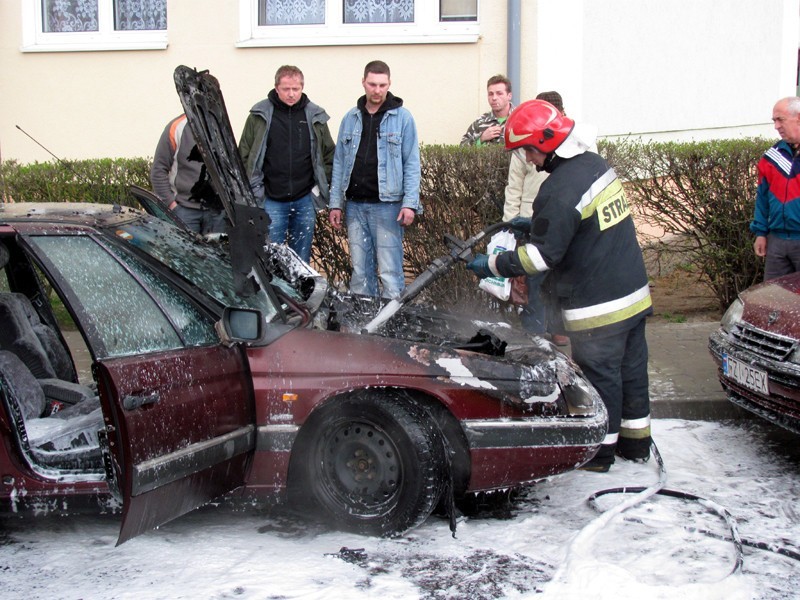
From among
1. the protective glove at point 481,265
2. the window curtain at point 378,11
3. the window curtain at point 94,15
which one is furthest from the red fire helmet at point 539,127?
the window curtain at point 94,15

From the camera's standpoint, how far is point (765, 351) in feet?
16.8

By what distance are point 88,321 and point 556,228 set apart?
234cm

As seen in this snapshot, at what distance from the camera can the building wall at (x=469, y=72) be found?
1004 cm

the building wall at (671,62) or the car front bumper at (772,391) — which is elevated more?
the building wall at (671,62)

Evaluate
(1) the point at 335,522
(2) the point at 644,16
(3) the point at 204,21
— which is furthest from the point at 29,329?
(2) the point at 644,16

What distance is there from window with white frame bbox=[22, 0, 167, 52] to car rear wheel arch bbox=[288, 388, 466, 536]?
24.4 ft

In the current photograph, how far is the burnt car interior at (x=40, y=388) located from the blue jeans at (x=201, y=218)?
214 cm

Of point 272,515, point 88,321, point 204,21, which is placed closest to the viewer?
point 88,321

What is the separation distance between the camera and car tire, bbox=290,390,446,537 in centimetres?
409

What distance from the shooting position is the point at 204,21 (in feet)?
34.1

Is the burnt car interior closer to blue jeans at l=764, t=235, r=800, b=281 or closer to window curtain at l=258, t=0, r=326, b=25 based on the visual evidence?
blue jeans at l=764, t=235, r=800, b=281

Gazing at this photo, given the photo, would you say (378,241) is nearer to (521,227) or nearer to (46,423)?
(521,227)

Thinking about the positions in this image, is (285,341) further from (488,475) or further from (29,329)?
(29,329)

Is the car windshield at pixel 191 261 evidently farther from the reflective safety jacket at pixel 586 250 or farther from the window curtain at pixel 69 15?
the window curtain at pixel 69 15
